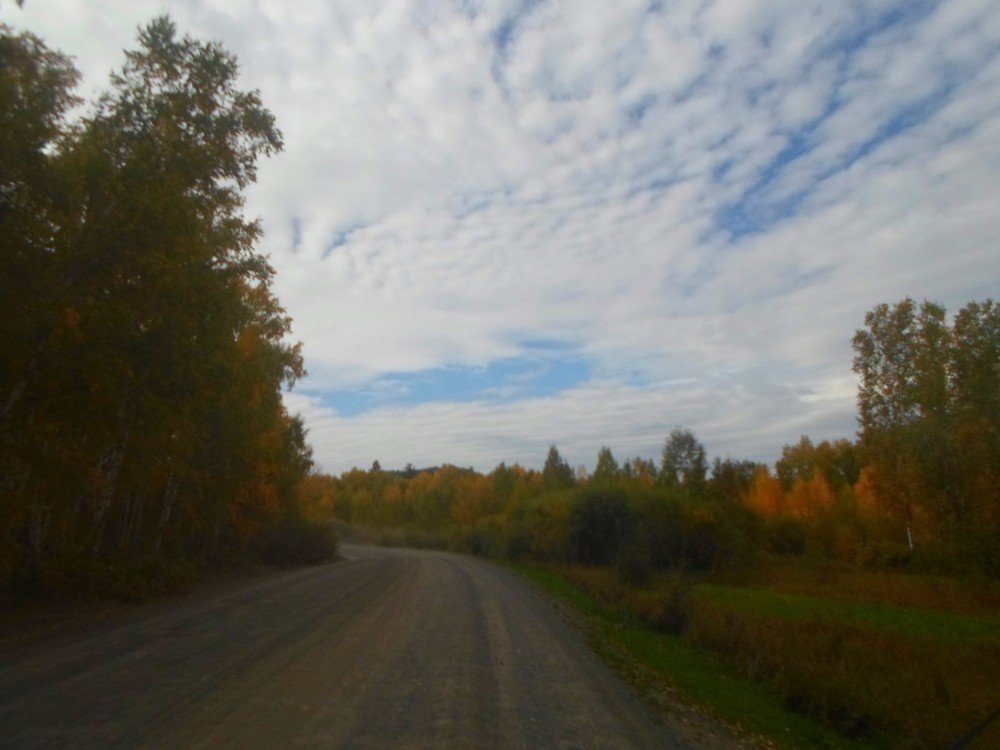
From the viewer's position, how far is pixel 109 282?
13.1 meters

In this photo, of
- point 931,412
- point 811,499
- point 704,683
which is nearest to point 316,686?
point 704,683

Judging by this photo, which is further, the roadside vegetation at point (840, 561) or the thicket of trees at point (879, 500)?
the thicket of trees at point (879, 500)

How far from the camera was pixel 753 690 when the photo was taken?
12.3 metres

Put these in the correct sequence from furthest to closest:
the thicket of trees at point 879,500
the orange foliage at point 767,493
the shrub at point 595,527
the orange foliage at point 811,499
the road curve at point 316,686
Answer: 1. the orange foliage at point 767,493
2. the orange foliage at point 811,499
3. the shrub at point 595,527
4. the thicket of trees at point 879,500
5. the road curve at point 316,686

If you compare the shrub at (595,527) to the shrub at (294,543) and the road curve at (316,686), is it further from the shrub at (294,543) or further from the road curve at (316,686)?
the road curve at (316,686)

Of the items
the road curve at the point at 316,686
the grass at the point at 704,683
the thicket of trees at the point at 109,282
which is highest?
the thicket of trees at the point at 109,282

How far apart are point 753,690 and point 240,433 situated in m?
18.9

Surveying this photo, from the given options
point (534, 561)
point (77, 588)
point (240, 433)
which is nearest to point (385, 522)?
point (534, 561)

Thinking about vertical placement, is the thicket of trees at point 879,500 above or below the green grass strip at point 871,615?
above

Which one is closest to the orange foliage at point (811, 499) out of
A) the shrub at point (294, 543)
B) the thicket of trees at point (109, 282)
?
the shrub at point (294, 543)

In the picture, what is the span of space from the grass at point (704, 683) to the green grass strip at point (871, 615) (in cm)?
666

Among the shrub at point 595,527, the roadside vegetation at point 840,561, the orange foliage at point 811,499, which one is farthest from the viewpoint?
the orange foliage at point 811,499

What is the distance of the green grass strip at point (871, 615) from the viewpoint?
69.4 ft

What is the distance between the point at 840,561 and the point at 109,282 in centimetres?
4976
